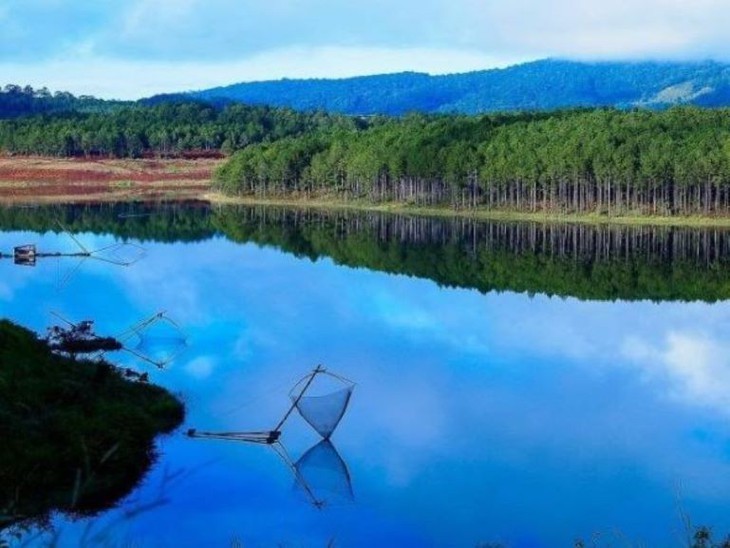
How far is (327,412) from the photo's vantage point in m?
21.0

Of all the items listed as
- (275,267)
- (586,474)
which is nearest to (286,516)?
(586,474)

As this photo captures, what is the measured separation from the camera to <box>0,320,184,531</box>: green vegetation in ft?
55.1

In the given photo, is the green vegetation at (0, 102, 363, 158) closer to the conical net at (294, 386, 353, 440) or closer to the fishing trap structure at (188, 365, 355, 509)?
Answer: the fishing trap structure at (188, 365, 355, 509)

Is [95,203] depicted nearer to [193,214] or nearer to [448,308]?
[193,214]

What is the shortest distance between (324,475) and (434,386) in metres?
7.78

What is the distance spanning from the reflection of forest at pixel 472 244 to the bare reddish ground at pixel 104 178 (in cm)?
1835

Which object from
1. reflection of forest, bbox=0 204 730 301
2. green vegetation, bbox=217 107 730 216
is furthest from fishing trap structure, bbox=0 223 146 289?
green vegetation, bbox=217 107 730 216

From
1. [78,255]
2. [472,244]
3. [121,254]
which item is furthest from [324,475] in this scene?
[472,244]

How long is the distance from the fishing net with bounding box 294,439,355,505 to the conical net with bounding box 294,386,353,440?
0.37 m

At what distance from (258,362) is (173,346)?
3.28 metres

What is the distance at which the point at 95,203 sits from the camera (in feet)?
294

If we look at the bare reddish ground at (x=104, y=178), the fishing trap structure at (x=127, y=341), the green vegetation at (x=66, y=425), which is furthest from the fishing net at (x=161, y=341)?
the bare reddish ground at (x=104, y=178)

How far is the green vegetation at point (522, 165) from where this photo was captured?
2800 inches

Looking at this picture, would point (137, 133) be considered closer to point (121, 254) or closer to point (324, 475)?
point (121, 254)
